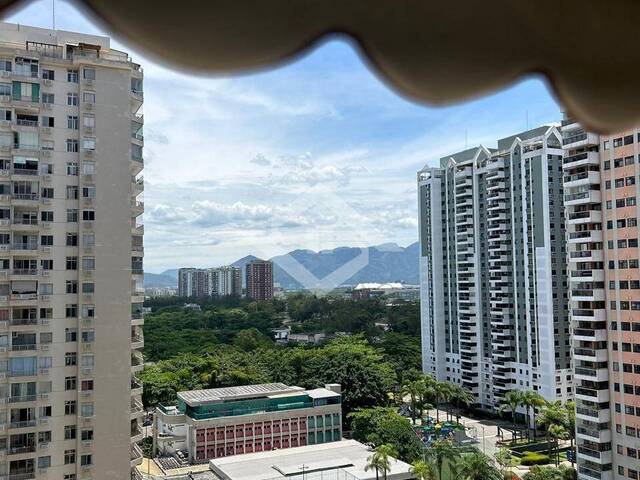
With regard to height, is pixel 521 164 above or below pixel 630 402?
above

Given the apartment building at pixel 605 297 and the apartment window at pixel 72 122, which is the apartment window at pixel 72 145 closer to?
the apartment window at pixel 72 122

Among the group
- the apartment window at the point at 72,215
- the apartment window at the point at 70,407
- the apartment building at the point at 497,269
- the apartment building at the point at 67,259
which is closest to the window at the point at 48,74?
the apartment building at the point at 67,259

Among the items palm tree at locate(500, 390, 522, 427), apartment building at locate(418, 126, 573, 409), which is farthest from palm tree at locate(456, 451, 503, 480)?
apartment building at locate(418, 126, 573, 409)

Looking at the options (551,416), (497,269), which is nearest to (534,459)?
(551,416)

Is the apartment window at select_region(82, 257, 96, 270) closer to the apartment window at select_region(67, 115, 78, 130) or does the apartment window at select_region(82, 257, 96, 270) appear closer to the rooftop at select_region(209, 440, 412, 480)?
the apartment window at select_region(67, 115, 78, 130)

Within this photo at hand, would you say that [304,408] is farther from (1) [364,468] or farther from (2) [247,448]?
(1) [364,468]

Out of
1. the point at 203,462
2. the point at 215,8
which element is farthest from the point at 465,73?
the point at 203,462
